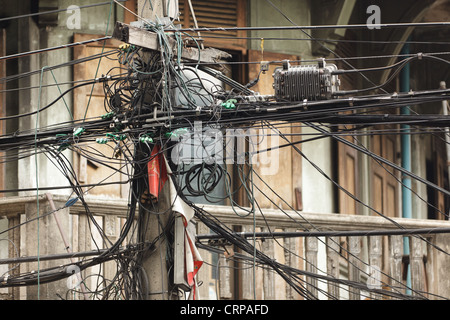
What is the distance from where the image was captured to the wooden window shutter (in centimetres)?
1681

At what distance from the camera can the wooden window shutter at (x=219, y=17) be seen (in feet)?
55.2

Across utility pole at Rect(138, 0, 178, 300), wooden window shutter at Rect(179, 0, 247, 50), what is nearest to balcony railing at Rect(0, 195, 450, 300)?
utility pole at Rect(138, 0, 178, 300)

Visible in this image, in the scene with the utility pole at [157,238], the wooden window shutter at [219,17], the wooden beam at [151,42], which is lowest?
the utility pole at [157,238]

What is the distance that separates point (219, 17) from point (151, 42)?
18.9ft

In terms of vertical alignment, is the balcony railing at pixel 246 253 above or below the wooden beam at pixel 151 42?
below

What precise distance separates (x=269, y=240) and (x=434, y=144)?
32.7 ft

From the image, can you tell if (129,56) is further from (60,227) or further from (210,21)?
(210,21)

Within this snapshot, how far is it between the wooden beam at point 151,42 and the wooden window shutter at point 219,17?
15.6 feet

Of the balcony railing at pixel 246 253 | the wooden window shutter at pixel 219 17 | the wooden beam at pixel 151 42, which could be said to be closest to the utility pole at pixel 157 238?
the wooden beam at pixel 151 42

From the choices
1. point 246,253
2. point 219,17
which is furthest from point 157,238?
point 219,17

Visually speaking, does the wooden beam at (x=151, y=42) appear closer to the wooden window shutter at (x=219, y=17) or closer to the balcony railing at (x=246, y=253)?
the balcony railing at (x=246, y=253)

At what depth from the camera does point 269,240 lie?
1431 cm

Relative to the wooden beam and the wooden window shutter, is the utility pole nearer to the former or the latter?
the wooden beam
